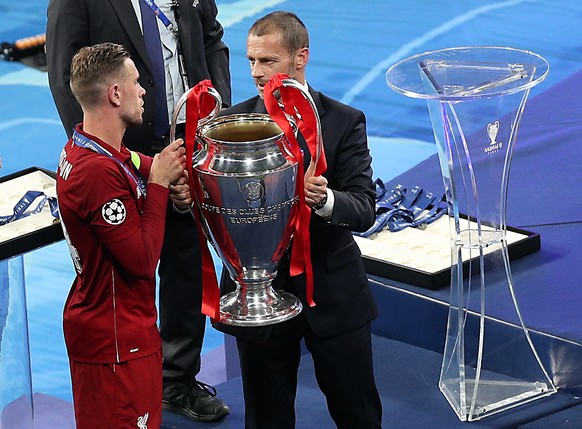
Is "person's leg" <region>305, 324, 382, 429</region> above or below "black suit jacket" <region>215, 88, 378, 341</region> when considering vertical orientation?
below

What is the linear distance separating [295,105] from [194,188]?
313mm

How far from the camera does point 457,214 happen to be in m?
3.67

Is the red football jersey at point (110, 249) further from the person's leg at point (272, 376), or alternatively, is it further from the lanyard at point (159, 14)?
the lanyard at point (159, 14)

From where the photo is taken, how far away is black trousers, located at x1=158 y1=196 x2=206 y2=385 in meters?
3.78

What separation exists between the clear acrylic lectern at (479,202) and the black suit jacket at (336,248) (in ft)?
1.21

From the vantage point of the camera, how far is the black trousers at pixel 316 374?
3180mm

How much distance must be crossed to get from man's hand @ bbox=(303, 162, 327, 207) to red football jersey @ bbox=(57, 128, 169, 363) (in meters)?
0.34

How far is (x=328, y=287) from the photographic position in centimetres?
314

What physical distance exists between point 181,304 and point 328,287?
2.68 feet

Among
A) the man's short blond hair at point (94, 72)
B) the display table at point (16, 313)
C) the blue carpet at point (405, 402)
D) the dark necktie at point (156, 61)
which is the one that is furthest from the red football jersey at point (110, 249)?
the blue carpet at point (405, 402)

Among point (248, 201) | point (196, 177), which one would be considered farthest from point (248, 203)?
point (196, 177)

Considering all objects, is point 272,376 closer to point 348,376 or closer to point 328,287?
point 348,376

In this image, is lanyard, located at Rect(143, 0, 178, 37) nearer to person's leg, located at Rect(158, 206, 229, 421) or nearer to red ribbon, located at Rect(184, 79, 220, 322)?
person's leg, located at Rect(158, 206, 229, 421)

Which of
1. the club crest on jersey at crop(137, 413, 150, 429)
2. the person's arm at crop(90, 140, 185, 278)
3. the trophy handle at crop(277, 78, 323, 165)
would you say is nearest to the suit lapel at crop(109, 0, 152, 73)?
the person's arm at crop(90, 140, 185, 278)
